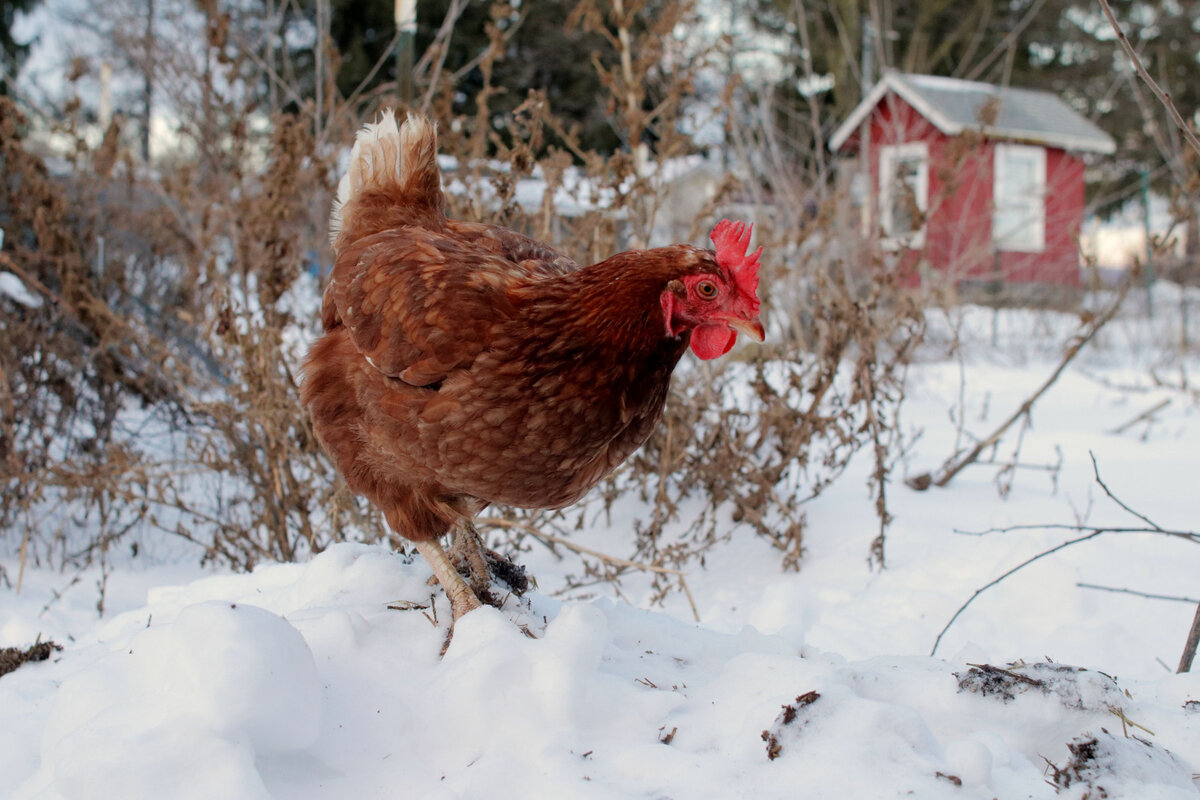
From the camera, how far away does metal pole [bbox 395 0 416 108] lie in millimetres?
4707

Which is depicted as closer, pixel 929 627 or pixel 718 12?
pixel 929 627

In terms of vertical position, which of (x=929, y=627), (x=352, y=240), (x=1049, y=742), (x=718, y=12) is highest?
(x=718, y=12)

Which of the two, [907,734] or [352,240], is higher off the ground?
[352,240]

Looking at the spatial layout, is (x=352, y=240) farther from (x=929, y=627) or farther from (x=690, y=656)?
(x=929, y=627)

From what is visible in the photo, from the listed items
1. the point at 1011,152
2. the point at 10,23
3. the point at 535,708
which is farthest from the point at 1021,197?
the point at 10,23

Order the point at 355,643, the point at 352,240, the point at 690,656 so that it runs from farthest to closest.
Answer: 1. the point at 352,240
2. the point at 690,656
3. the point at 355,643

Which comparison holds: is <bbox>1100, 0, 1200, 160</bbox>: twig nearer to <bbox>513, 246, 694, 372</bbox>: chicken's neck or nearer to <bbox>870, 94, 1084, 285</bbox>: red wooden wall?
<bbox>513, 246, 694, 372</bbox>: chicken's neck

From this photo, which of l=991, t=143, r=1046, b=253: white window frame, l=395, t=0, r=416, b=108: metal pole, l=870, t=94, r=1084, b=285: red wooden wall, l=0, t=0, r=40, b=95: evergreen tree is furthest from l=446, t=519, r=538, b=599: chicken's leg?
l=0, t=0, r=40, b=95: evergreen tree

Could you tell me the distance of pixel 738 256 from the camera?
210cm

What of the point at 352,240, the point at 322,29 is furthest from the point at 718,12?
the point at 352,240

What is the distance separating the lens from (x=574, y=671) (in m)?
1.96

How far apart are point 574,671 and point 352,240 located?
5.75ft

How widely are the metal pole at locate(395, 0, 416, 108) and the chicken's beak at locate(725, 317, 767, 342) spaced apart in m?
3.24

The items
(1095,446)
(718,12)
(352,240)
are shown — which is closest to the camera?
(352,240)
